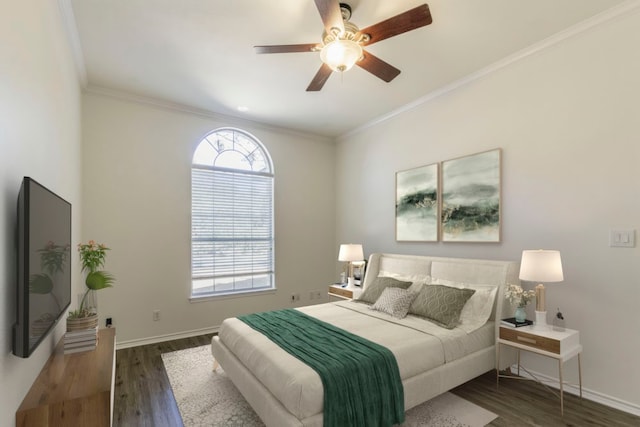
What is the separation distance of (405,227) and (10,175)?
3.75 m

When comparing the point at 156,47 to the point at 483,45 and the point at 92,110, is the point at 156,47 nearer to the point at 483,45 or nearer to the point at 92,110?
the point at 92,110

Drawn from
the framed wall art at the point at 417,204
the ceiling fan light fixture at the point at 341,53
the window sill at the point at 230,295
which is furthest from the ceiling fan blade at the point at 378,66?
the window sill at the point at 230,295

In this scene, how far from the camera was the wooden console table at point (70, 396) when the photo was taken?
60.1 inches

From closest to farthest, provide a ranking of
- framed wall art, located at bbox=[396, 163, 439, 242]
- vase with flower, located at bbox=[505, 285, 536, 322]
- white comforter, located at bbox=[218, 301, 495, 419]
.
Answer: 1. white comforter, located at bbox=[218, 301, 495, 419]
2. vase with flower, located at bbox=[505, 285, 536, 322]
3. framed wall art, located at bbox=[396, 163, 439, 242]

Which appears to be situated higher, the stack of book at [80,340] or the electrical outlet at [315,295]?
the stack of book at [80,340]

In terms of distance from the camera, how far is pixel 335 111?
4430 mm

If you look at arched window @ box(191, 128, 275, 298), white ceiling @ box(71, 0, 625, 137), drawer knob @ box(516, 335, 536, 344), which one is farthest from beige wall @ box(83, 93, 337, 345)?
drawer knob @ box(516, 335, 536, 344)

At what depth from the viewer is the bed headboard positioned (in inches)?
115

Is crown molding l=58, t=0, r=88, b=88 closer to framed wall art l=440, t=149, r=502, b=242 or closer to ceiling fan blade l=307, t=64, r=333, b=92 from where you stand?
ceiling fan blade l=307, t=64, r=333, b=92

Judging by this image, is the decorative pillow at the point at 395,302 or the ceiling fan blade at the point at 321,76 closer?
the ceiling fan blade at the point at 321,76

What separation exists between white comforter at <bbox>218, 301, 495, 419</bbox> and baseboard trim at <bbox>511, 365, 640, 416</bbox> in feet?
1.91

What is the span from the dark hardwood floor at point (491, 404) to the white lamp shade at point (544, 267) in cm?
98

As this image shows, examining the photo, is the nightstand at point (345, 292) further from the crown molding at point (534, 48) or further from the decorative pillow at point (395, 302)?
the crown molding at point (534, 48)

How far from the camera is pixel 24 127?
5.25ft
